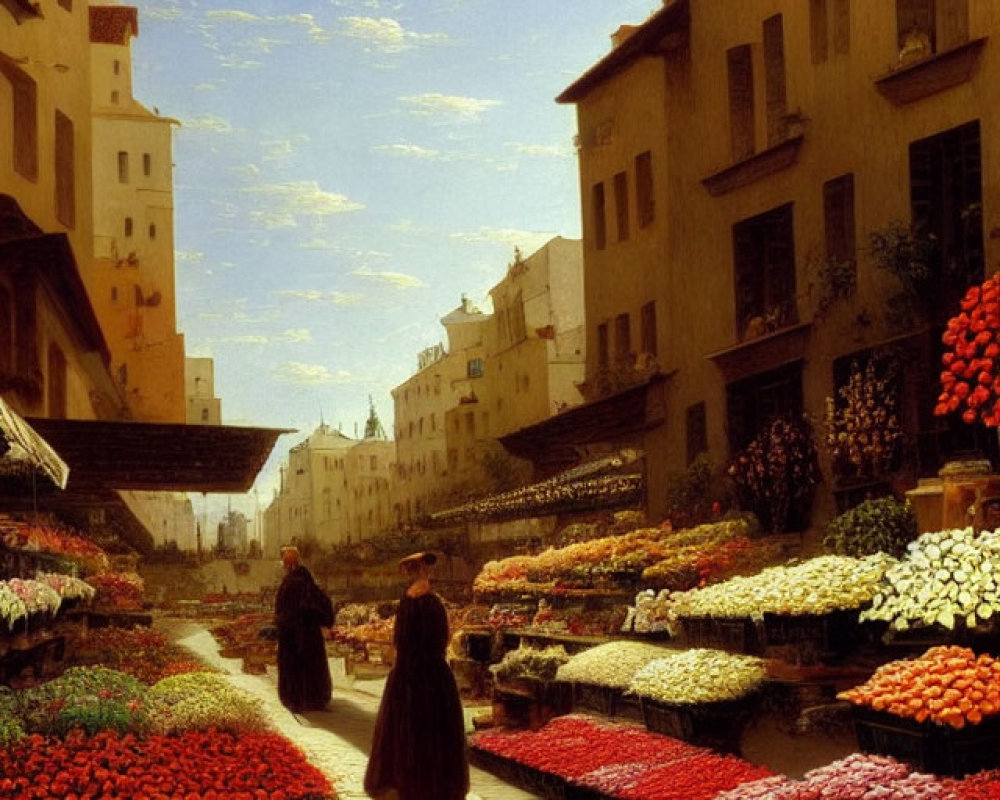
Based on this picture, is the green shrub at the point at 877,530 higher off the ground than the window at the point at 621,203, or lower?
lower

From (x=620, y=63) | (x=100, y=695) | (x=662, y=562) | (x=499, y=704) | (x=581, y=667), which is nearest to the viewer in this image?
(x=100, y=695)

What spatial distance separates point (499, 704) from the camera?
1380 cm

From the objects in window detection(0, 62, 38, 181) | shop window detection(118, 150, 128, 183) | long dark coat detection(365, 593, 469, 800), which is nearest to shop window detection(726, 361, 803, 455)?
long dark coat detection(365, 593, 469, 800)

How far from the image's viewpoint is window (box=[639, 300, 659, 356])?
2358 cm

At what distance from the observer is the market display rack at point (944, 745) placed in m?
7.11

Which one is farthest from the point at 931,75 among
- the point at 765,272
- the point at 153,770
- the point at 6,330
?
the point at 6,330

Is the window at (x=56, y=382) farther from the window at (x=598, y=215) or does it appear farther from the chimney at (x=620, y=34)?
the chimney at (x=620, y=34)

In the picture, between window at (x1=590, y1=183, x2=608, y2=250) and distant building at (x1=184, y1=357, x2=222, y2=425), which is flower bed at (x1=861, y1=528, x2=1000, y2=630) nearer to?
window at (x1=590, y1=183, x2=608, y2=250)

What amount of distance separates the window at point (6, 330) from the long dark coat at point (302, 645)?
5356 millimetres

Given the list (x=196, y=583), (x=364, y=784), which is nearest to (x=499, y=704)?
(x=364, y=784)

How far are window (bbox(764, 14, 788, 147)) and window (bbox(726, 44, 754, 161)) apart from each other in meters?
0.72

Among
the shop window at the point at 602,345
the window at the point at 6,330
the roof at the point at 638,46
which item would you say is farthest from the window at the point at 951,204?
the window at the point at 6,330

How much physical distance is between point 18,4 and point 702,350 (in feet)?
35.2

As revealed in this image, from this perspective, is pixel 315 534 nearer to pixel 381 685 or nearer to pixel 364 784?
pixel 381 685
